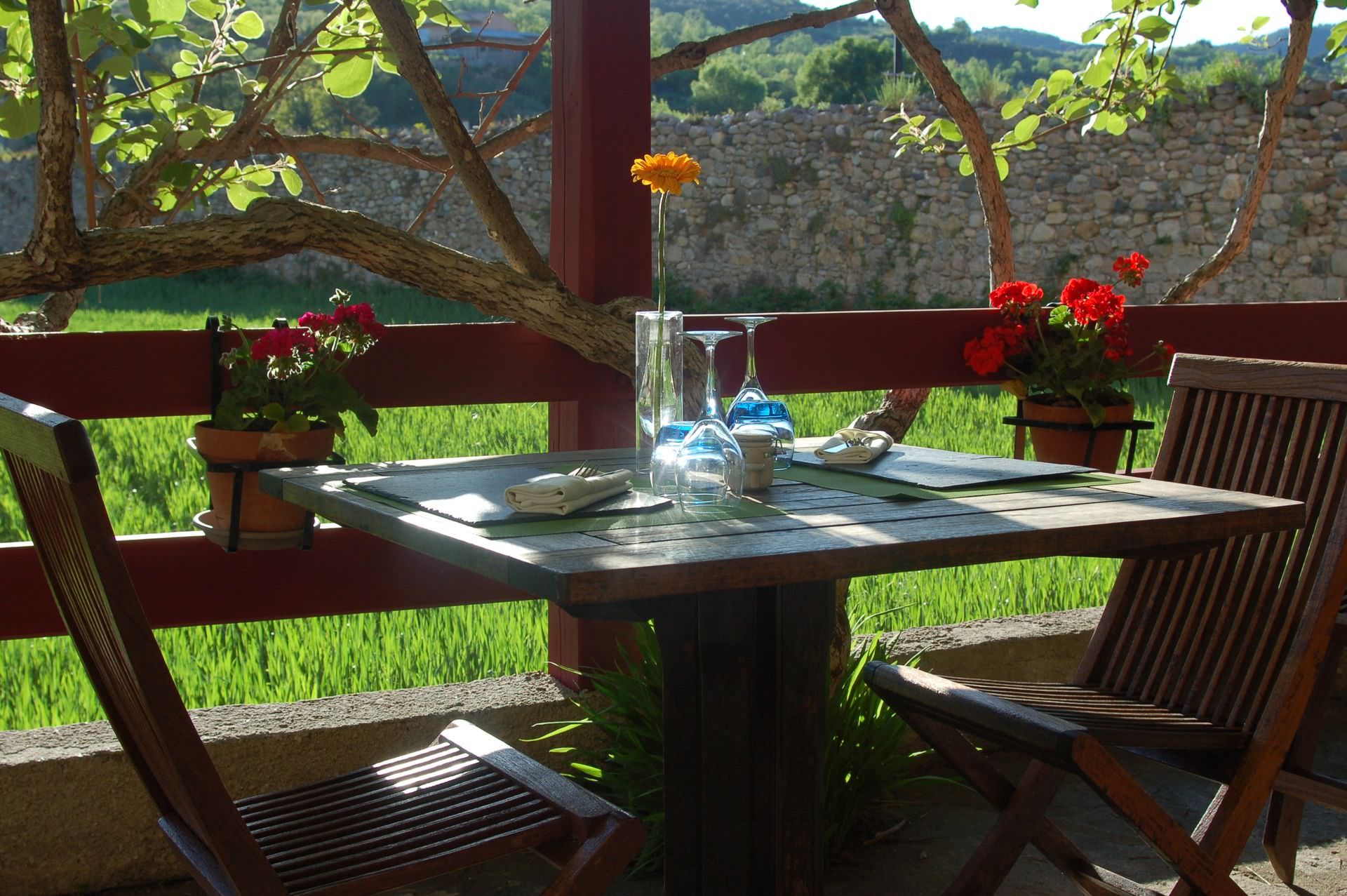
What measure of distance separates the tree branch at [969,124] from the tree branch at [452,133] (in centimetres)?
122

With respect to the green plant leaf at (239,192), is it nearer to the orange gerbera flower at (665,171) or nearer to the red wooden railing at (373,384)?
the red wooden railing at (373,384)

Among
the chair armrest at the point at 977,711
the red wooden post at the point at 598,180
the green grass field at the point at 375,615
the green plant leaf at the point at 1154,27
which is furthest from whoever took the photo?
the green plant leaf at the point at 1154,27

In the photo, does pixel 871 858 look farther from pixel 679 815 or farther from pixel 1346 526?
pixel 1346 526

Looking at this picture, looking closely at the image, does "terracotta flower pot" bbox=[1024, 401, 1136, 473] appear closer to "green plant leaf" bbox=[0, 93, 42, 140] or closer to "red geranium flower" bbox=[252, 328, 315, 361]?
"red geranium flower" bbox=[252, 328, 315, 361]

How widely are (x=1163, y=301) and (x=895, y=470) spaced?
6.60 ft

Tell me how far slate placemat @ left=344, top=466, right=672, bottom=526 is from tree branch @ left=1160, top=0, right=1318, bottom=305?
2.55 meters

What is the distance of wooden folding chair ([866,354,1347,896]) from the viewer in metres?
1.58

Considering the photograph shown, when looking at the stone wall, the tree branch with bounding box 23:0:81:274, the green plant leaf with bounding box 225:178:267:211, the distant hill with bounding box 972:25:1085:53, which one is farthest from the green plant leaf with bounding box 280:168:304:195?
the distant hill with bounding box 972:25:1085:53

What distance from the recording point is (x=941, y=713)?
167 centimetres

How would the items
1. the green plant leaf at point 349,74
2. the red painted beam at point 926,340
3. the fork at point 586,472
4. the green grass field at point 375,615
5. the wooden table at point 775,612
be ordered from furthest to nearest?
the green plant leaf at point 349,74, the green grass field at point 375,615, the red painted beam at point 926,340, the fork at point 586,472, the wooden table at point 775,612

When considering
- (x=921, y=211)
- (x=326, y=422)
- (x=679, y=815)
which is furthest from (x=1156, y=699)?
(x=921, y=211)

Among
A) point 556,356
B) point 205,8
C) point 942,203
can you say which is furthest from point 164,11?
point 942,203

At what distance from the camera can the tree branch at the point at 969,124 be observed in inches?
130

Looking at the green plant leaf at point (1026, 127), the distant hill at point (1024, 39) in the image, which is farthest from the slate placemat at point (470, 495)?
the distant hill at point (1024, 39)
